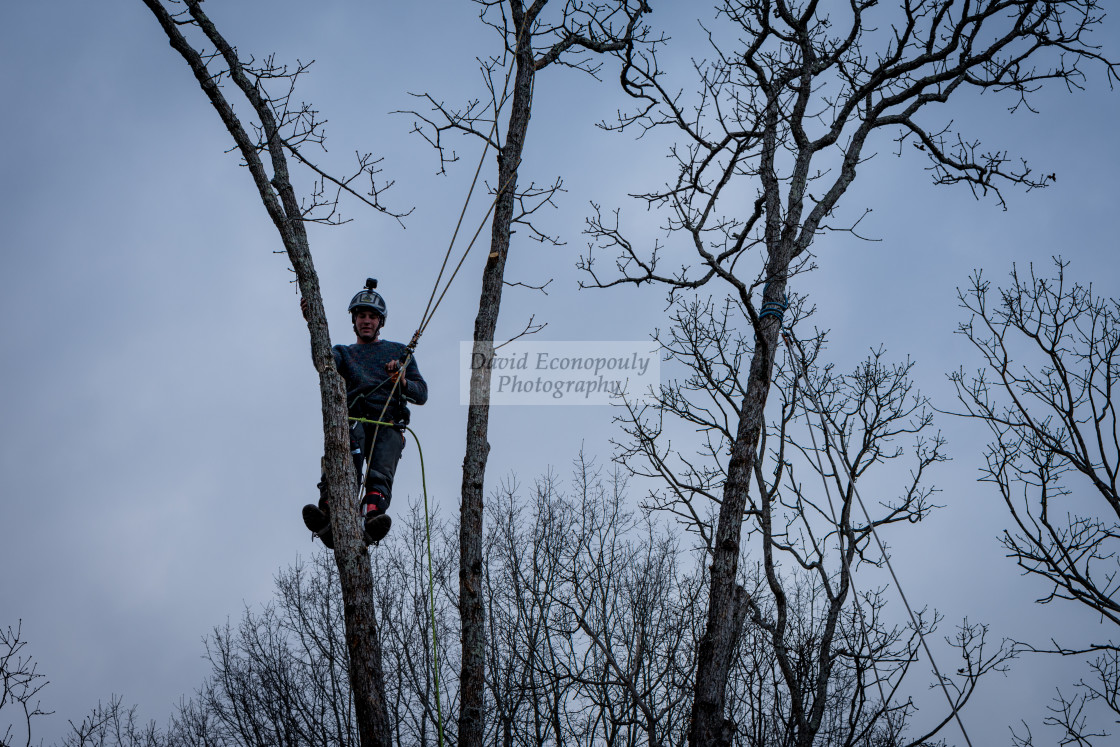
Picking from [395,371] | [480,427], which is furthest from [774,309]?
[395,371]

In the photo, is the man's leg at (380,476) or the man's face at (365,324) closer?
the man's leg at (380,476)

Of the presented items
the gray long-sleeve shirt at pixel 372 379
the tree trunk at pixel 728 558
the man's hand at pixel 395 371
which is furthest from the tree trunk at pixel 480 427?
the tree trunk at pixel 728 558

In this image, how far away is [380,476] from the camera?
18.4ft

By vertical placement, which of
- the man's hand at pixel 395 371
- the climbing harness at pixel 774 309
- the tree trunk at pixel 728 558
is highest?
the climbing harness at pixel 774 309

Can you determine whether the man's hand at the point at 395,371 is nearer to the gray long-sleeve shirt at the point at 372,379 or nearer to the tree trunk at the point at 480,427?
the gray long-sleeve shirt at the point at 372,379

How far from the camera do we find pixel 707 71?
578cm

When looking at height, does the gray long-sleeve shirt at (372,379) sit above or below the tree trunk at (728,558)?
above

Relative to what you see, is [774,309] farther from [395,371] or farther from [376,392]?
[376,392]

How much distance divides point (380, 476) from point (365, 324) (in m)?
1.05

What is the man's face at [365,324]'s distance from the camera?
236 inches

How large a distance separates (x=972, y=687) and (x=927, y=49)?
277 inches

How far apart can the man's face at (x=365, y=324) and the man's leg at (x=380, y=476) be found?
0.62 metres

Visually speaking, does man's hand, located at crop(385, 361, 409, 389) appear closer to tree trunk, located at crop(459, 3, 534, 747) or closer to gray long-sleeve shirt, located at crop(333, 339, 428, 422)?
gray long-sleeve shirt, located at crop(333, 339, 428, 422)

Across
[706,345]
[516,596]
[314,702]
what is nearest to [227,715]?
[314,702]
